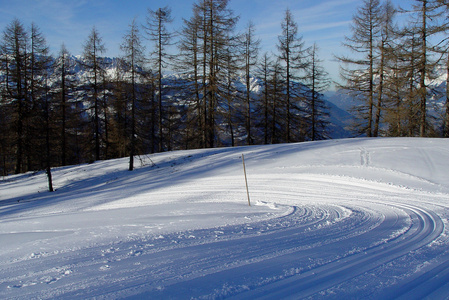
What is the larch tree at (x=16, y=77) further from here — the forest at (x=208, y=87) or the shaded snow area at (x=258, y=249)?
the shaded snow area at (x=258, y=249)

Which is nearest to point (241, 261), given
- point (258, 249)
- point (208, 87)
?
point (258, 249)

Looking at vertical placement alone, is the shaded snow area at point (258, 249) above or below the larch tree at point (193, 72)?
below

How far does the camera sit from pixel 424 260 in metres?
3.08

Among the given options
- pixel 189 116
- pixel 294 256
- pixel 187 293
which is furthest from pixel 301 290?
pixel 189 116

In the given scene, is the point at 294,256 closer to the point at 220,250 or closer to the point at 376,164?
the point at 220,250

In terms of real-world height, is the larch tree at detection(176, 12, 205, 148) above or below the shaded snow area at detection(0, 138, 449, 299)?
above

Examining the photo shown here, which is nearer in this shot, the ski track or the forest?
the ski track

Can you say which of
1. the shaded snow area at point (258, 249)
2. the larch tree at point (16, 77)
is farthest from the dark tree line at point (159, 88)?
the shaded snow area at point (258, 249)

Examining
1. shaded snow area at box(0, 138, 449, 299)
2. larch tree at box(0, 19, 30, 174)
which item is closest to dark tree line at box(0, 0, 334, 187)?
larch tree at box(0, 19, 30, 174)

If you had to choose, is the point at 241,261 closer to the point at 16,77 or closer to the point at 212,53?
the point at 212,53

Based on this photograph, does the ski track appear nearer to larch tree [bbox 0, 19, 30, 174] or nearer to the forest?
the forest

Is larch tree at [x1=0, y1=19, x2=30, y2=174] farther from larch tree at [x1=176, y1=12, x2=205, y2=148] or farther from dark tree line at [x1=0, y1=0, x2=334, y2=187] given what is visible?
larch tree at [x1=176, y1=12, x2=205, y2=148]

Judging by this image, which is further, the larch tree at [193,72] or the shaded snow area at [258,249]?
the larch tree at [193,72]

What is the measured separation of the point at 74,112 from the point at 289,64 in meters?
21.3
